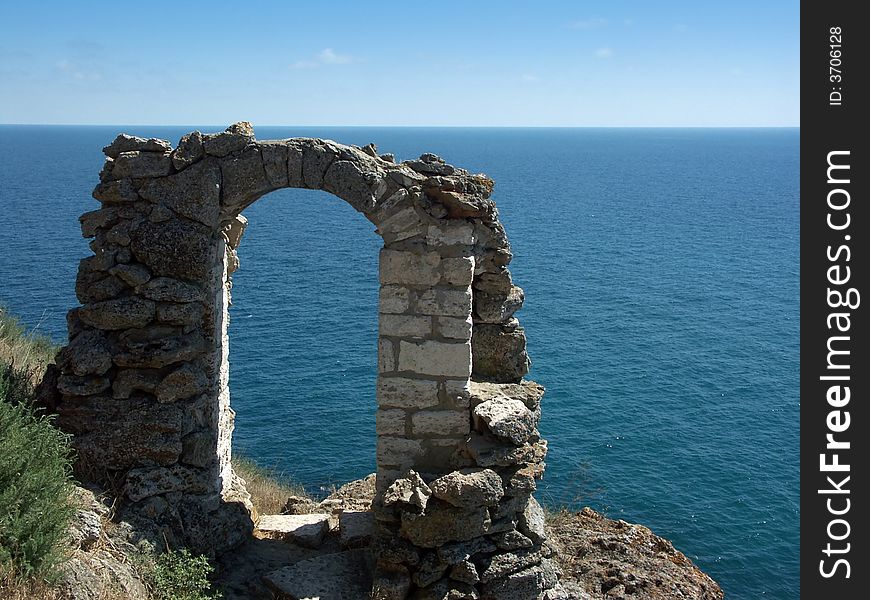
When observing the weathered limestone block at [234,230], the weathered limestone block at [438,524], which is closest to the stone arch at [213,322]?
the weathered limestone block at [438,524]

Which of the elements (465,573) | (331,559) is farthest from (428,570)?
(331,559)

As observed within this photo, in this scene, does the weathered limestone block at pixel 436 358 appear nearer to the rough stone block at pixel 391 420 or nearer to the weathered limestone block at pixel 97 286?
the rough stone block at pixel 391 420

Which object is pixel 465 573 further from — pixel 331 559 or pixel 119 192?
pixel 119 192

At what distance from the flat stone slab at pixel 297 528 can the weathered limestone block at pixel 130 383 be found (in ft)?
7.37

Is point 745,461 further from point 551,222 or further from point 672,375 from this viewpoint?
point 551,222

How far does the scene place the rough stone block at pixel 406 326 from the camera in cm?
839

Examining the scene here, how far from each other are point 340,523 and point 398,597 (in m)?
1.52

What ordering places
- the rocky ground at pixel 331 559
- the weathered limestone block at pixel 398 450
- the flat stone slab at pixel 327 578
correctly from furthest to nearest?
the weathered limestone block at pixel 398 450 < the flat stone slab at pixel 327 578 < the rocky ground at pixel 331 559

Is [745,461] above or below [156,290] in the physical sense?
below

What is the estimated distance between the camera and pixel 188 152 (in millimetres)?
8422

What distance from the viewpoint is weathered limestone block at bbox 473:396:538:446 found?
815 centimetres

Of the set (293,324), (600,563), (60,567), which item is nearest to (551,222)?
(293,324)

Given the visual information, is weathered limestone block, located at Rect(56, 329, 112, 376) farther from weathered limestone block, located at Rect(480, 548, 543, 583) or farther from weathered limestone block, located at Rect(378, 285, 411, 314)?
weathered limestone block, located at Rect(480, 548, 543, 583)

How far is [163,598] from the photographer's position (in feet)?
24.2
